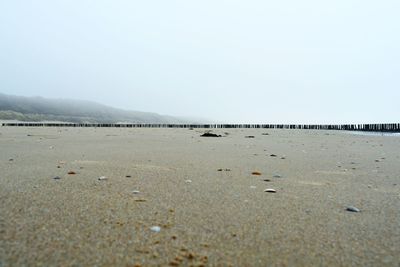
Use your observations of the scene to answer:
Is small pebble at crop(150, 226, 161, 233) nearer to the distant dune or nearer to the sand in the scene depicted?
the sand

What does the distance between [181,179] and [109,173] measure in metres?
0.82

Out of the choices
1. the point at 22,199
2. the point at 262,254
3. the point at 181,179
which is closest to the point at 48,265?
the point at 262,254

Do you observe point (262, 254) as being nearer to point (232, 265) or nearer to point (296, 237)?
point (232, 265)

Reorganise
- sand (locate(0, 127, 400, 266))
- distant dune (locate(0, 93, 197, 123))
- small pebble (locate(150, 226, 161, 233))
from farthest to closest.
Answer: distant dune (locate(0, 93, 197, 123))
small pebble (locate(150, 226, 161, 233))
sand (locate(0, 127, 400, 266))

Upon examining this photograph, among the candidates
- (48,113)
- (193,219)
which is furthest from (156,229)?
(48,113)

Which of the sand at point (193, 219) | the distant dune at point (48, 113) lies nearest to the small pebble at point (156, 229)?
the sand at point (193, 219)

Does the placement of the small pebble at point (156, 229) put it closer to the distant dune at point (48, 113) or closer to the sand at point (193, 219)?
the sand at point (193, 219)

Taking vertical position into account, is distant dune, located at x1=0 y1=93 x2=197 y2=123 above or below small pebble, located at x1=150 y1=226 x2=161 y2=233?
above

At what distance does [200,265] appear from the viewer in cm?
142

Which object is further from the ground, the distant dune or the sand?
the distant dune

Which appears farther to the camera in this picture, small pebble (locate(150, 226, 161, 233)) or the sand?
small pebble (locate(150, 226, 161, 233))

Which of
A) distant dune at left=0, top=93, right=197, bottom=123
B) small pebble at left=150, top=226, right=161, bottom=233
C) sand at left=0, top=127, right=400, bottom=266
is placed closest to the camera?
sand at left=0, top=127, right=400, bottom=266

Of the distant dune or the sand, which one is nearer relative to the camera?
the sand

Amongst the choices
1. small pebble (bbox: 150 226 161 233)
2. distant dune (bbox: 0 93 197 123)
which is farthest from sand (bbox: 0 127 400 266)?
distant dune (bbox: 0 93 197 123)
